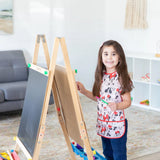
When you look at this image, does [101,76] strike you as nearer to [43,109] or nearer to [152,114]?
[43,109]

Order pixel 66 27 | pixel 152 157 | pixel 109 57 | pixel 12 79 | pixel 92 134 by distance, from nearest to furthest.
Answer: pixel 109 57, pixel 152 157, pixel 92 134, pixel 12 79, pixel 66 27

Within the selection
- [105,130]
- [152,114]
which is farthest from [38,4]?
[105,130]

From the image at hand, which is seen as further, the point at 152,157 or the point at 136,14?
the point at 136,14

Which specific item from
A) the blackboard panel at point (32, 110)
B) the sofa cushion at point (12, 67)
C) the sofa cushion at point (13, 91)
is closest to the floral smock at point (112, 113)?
the blackboard panel at point (32, 110)

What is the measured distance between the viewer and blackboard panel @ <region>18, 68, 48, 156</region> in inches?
85.0

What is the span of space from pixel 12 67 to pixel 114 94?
101 inches

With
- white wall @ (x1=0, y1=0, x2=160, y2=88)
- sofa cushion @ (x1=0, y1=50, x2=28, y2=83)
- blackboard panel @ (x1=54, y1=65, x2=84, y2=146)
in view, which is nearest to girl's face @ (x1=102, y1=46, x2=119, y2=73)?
blackboard panel @ (x1=54, y1=65, x2=84, y2=146)

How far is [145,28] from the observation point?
485cm

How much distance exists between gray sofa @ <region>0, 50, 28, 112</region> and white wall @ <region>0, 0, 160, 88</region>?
25 centimetres

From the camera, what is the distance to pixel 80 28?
530 centimetres

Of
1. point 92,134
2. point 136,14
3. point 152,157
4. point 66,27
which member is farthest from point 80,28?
point 152,157

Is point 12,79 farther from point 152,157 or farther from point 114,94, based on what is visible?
point 114,94

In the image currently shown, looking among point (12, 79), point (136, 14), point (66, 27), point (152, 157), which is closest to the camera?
point (152, 157)

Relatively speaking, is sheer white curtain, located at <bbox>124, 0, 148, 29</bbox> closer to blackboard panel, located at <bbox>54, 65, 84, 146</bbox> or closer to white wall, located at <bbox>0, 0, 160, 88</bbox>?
white wall, located at <bbox>0, 0, 160, 88</bbox>
